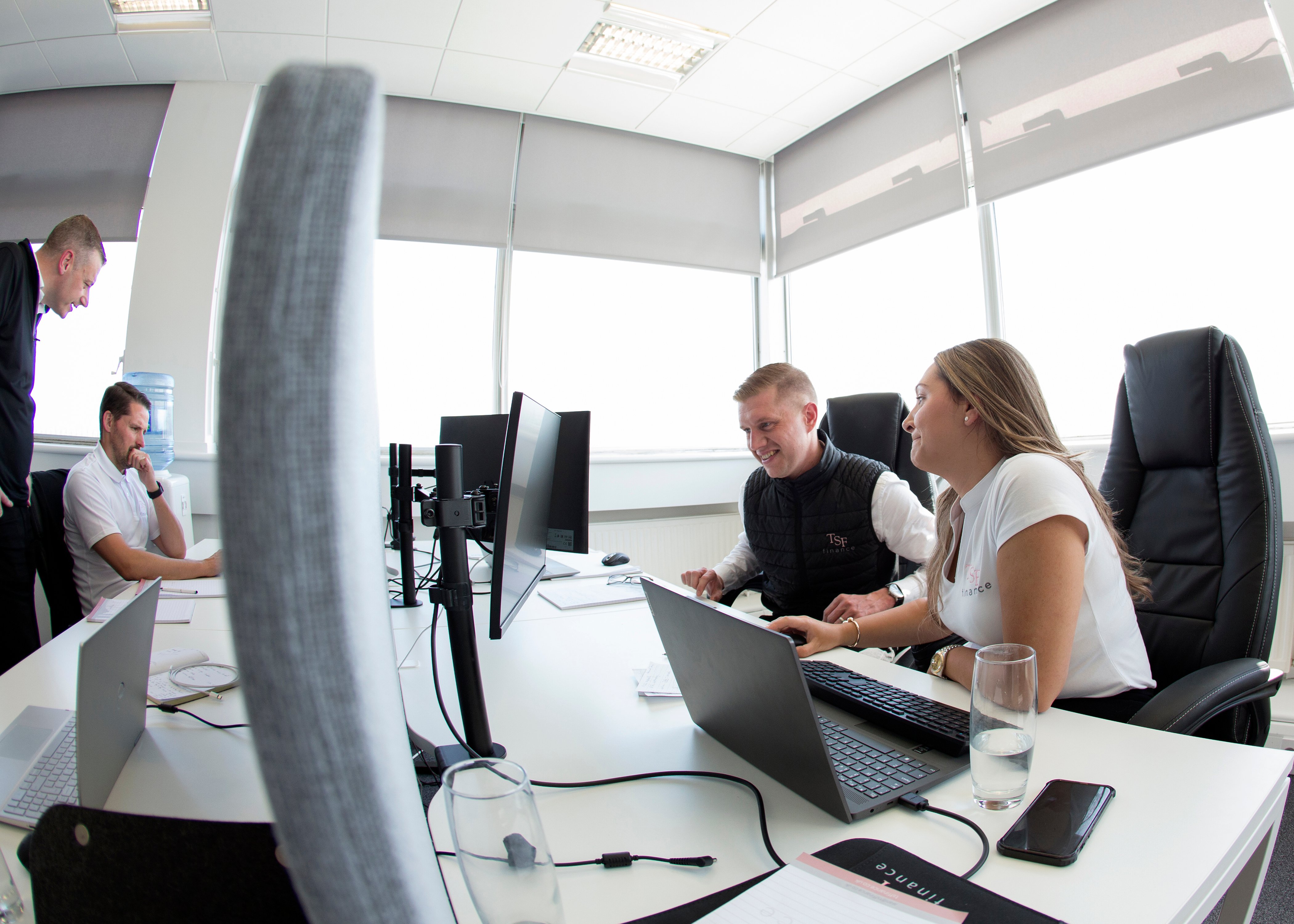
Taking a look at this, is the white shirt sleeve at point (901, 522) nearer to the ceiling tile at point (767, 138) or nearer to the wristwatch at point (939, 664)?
the wristwatch at point (939, 664)

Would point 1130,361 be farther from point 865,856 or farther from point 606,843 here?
point 606,843

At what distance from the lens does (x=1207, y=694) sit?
1.07m

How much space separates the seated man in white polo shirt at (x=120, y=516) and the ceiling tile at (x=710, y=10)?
2735mm

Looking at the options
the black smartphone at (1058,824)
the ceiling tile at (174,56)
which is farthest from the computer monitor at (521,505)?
the ceiling tile at (174,56)

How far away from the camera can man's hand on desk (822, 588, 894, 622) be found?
156 centimetres

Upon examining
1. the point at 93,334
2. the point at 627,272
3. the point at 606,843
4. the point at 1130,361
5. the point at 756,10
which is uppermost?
the point at 756,10

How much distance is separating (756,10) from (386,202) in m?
2.15

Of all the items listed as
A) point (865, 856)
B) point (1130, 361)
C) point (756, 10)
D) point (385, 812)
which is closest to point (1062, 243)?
point (756, 10)

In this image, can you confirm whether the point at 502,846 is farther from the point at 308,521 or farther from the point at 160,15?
the point at 160,15

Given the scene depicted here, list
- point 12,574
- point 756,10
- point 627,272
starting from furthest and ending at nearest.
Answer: point 627,272, point 756,10, point 12,574

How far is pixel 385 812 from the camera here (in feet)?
0.59

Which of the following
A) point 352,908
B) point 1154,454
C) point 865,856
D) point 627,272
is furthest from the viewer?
point 627,272

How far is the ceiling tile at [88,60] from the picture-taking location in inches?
130

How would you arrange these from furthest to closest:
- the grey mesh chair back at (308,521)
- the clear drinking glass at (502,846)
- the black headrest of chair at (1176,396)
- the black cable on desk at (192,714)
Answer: the black headrest of chair at (1176,396)
the black cable on desk at (192,714)
the clear drinking glass at (502,846)
the grey mesh chair back at (308,521)
